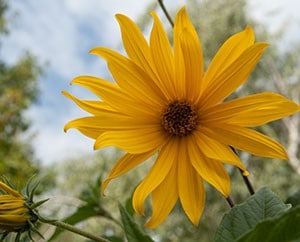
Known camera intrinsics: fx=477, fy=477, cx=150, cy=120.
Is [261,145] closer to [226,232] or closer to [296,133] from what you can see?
[226,232]

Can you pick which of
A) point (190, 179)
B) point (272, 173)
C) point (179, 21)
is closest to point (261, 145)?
point (190, 179)

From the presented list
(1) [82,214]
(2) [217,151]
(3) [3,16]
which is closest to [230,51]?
(2) [217,151]

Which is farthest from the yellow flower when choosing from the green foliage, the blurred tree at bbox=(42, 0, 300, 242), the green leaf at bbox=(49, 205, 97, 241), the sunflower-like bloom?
the green foliage

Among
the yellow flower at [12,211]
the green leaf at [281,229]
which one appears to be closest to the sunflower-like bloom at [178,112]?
the yellow flower at [12,211]

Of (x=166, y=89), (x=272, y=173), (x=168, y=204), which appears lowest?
(x=272, y=173)

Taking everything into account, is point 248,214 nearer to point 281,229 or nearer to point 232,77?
point 281,229

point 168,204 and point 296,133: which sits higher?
point 168,204

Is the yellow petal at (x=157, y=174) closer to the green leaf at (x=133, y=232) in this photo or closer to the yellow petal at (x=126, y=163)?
the yellow petal at (x=126, y=163)

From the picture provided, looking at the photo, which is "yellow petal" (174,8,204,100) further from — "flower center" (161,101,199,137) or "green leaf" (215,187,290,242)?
"green leaf" (215,187,290,242)
